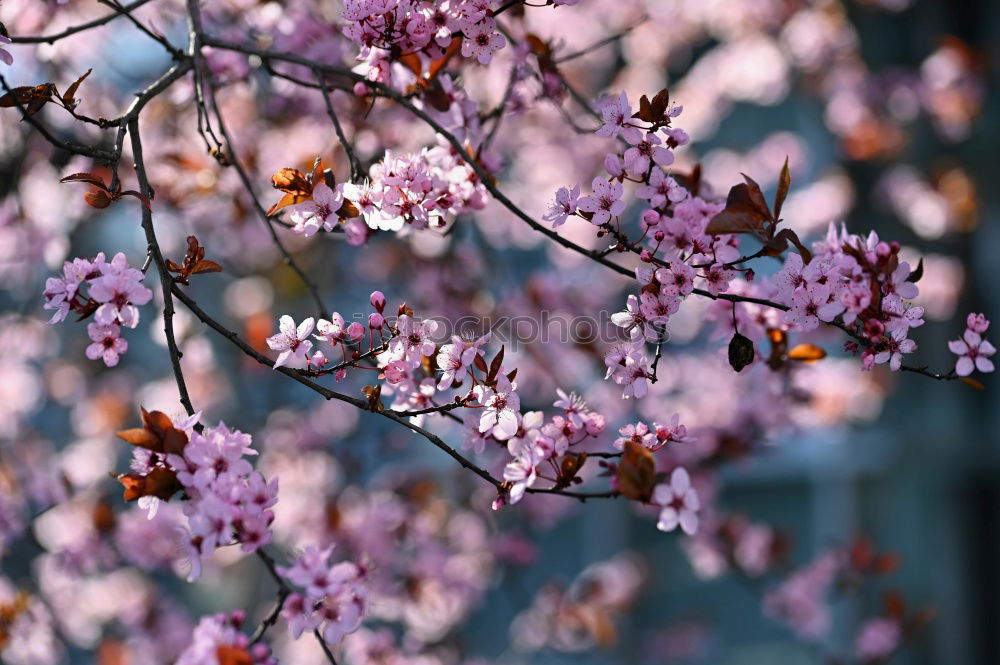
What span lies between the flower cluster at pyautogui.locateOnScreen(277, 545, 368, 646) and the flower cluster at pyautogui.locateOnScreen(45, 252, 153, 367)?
0.37 m

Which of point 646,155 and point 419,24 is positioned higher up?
point 419,24

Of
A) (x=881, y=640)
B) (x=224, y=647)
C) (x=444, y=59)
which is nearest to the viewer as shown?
(x=224, y=647)

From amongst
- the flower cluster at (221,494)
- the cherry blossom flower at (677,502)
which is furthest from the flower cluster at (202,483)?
the cherry blossom flower at (677,502)

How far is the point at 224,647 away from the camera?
982 mm

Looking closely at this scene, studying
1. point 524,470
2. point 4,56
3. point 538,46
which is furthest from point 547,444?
point 4,56

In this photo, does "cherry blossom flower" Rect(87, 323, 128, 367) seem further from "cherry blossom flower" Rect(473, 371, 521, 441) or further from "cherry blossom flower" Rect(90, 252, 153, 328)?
"cherry blossom flower" Rect(473, 371, 521, 441)

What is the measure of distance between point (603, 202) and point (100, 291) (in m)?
0.67

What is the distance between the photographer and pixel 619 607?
336 centimetres

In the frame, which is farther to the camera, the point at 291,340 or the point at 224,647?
the point at 291,340

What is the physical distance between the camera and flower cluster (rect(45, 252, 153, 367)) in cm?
108

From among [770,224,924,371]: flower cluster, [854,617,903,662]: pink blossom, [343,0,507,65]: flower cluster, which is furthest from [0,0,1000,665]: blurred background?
[770,224,924,371]: flower cluster

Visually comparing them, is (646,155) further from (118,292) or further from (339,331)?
(118,292)

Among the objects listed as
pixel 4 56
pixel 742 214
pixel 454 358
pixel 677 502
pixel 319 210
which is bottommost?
pixel 677 502

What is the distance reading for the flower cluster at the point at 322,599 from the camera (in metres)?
1.04
